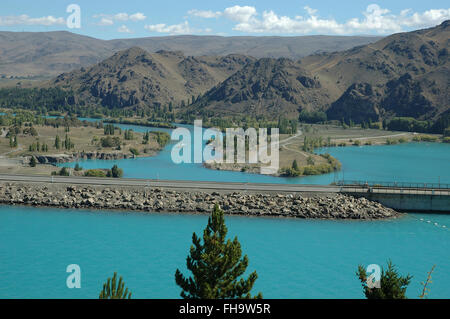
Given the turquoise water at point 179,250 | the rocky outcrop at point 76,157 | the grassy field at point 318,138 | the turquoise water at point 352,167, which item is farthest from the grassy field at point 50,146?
the turquoise water at point 179,250

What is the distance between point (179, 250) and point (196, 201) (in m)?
15.1

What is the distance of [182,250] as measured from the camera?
50.7 meters

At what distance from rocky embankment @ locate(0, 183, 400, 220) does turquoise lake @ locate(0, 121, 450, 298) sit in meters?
1.75

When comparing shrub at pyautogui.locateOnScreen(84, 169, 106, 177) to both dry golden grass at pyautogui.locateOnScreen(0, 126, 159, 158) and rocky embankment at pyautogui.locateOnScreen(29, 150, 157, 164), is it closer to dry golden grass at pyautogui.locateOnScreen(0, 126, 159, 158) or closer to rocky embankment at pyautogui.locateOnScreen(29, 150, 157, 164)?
rocky embankment at pyautogui.locateOnScreen(29, 150, 157, 164)

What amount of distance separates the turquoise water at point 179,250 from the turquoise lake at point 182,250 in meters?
0.09

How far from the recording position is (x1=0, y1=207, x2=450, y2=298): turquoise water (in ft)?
140

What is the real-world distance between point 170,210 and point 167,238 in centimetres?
1028

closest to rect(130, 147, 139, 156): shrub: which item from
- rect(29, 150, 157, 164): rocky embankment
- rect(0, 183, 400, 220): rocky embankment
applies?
rect(29, 150, 157, 164): rocky embankment

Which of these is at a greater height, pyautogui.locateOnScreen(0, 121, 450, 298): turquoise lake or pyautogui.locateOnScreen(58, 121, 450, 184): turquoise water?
pyautogui.locateOnScreen(58, 121, 450, 184): turquoise water

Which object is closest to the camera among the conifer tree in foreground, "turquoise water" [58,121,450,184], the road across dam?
the conifer tree in foreground

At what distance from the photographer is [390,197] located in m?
67.5

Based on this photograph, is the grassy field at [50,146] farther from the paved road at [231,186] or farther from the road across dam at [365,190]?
the road across dam at [365,190]
